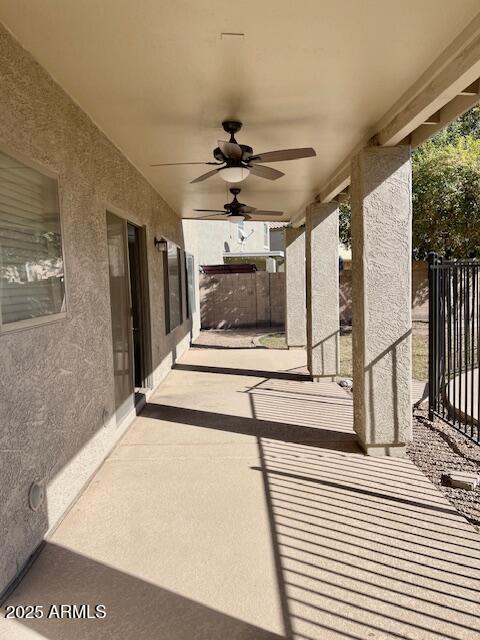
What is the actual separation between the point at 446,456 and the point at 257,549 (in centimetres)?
242

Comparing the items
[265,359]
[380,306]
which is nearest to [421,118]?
[380,306]

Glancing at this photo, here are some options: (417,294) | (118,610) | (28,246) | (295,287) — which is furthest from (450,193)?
(118,610)

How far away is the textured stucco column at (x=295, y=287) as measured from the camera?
11.2 metres

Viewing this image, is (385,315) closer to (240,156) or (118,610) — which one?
(240,156)

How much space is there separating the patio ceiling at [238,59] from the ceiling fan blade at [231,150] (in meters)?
0.32

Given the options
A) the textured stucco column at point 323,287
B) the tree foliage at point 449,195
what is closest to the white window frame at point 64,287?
the textured stucco column at point 323,287

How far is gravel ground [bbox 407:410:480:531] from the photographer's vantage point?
3576 mm

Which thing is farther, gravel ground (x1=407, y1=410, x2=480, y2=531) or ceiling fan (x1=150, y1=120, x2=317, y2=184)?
ceiling fan (x1=150, y1=120, x2=317, y2=184)

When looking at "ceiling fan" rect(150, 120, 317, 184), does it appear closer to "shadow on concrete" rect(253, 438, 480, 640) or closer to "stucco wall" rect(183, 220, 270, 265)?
"shadow on concrete" rect(253, 438, 480, 640)

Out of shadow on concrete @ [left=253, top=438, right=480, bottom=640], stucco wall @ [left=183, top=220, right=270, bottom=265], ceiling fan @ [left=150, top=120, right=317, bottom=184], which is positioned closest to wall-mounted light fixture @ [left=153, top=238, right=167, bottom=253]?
ceiling fan @ [left=150, top=120, right=317, bottom=184]

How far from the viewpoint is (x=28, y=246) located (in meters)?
3.00

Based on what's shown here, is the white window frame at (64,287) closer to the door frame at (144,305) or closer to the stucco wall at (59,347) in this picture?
the stucco wall at (59,347)

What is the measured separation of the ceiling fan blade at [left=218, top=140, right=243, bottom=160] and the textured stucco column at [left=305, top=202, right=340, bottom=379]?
3.62 metres

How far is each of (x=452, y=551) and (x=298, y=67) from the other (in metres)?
3.30
